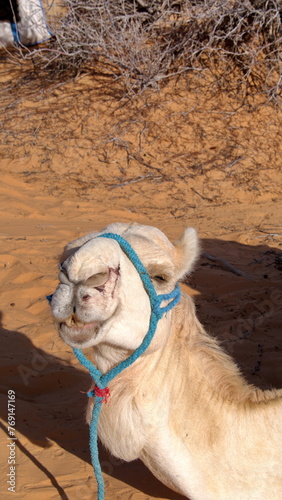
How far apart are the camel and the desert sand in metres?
0.55

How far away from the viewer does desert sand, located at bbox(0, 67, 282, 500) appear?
3.50 meters

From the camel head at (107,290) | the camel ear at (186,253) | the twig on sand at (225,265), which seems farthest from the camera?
the twig on sand at (225,265)

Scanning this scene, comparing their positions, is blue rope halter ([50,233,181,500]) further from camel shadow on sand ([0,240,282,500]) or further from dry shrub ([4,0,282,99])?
dry shrub ([4,0,282,99])

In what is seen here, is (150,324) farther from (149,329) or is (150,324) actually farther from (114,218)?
(114,218)

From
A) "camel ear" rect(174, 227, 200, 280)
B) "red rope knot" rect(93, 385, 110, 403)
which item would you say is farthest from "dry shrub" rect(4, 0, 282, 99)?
"red rope knot" rect(93, 385, 110, 403)

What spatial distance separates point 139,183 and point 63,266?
749 cm

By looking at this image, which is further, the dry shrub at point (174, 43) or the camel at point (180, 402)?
the dry shrub at point (174, 43)

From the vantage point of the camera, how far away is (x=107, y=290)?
1979mm

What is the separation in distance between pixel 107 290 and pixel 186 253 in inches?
22.3

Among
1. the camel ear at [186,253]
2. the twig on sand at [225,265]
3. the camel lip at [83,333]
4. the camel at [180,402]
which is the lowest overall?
the twig on sand at [225,265]

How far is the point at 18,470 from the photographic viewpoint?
3141mm

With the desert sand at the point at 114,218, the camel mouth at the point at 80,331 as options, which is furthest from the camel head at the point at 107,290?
the desert sand at the point at 114,218

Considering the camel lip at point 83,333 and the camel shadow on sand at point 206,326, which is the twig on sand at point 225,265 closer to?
the camel shadow on sand at point 206,326

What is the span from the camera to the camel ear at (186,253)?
7.94 ft
